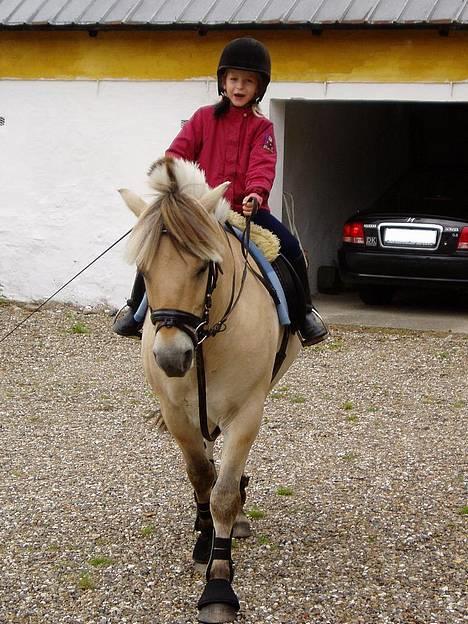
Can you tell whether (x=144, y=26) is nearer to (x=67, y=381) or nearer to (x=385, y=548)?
(x=67, y=381)

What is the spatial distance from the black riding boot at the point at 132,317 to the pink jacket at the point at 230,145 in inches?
24.6

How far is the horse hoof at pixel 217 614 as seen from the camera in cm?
449

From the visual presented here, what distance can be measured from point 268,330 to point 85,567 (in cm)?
143

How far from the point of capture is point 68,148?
1332 cm

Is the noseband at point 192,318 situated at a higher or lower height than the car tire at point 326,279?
higher

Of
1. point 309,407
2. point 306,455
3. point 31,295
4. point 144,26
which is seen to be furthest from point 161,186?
point 31,295

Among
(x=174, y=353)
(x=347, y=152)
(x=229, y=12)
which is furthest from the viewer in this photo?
(x=347, y=152)

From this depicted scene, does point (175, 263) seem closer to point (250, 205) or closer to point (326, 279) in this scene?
point (250, 205)

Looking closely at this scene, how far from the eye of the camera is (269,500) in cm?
630

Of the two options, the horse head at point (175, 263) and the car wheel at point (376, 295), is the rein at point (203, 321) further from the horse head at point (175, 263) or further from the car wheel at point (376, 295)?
the car wheel at point (376, 295)

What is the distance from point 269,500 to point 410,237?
677 cm

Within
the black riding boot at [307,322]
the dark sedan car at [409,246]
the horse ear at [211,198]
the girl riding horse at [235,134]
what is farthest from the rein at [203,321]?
the dark sedan car at [409,246]

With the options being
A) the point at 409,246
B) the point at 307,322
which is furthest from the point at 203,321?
the point at 409,246

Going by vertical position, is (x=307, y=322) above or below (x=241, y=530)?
above
